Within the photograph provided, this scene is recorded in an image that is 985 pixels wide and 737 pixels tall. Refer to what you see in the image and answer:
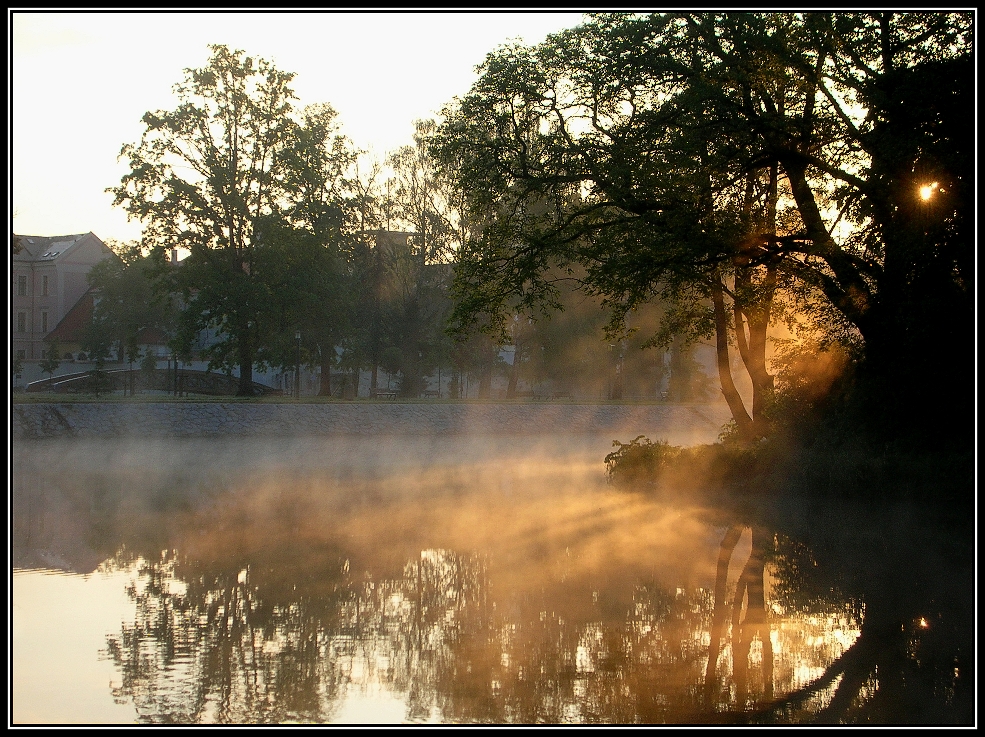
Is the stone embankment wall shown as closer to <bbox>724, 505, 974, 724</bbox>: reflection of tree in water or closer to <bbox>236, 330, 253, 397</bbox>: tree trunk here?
<bbox>236, 330, 253, 397</bbox>: tree trunk

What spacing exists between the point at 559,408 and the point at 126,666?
3675 cm

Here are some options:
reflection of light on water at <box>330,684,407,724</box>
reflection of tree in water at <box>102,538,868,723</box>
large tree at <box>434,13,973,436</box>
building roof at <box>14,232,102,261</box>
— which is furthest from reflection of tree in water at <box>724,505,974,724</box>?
building roof at <box>14,232,102,261</box>

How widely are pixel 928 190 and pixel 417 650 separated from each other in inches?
386

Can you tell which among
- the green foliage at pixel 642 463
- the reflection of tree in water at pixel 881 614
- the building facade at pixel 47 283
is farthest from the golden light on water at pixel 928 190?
the building facade at pixel 47 283

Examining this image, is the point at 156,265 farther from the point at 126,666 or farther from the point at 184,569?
the point at 126,666

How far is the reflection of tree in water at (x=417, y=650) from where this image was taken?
20.3 ft

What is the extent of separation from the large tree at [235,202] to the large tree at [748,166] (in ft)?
83.7

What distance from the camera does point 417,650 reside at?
7.46 m

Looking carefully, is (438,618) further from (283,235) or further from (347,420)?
(283,235)

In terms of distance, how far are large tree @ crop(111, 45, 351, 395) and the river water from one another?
27781mm

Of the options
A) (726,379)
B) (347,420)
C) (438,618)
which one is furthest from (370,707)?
(347,420)

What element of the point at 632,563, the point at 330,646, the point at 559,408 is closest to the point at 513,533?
the point at 632,563

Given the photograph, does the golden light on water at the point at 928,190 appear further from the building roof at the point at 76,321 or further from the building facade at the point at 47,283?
the building roof at the point at 76,321

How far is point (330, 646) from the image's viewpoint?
24.6 ft
